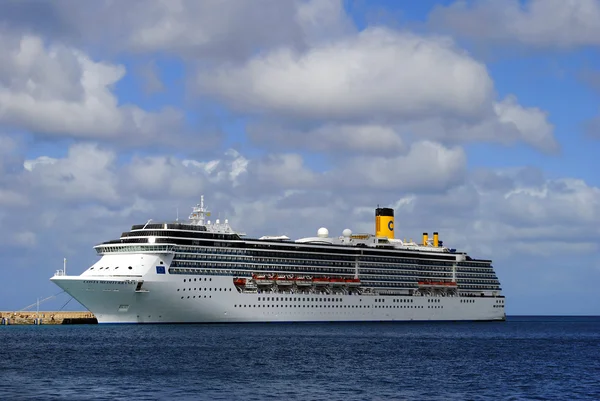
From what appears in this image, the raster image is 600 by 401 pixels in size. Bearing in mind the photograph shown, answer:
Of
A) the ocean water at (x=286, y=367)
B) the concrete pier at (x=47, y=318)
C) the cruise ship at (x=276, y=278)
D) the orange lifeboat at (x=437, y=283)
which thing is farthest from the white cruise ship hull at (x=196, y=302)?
the concrete pier at (x=47, y=318)

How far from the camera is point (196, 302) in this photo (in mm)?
97938

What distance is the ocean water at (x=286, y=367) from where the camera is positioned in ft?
148

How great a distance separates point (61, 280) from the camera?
3767 inches

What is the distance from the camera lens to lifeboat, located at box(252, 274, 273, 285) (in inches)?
4187

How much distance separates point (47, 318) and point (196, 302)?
146 feet

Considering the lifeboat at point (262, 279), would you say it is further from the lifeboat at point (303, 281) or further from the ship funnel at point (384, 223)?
the ship funnel at point (384, 223)

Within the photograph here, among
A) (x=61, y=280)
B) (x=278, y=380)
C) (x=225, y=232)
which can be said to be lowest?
(x=278, y=380)

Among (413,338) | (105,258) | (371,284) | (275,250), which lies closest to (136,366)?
(413,338)

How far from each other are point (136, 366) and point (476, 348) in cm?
3430

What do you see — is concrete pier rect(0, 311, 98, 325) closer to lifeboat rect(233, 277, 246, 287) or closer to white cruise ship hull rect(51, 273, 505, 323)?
white cruise ship hull rect(51, 273, 505, 323)

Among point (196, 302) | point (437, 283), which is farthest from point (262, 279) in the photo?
point (437, 283)

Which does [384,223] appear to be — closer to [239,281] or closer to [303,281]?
[303,281]

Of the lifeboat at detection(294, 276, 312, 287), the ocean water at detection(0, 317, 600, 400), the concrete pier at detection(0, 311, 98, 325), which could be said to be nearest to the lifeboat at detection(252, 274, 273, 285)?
the lifeboat at detection(294, 276, 312, 287)

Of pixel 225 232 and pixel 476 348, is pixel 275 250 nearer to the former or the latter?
pixel 225 232
